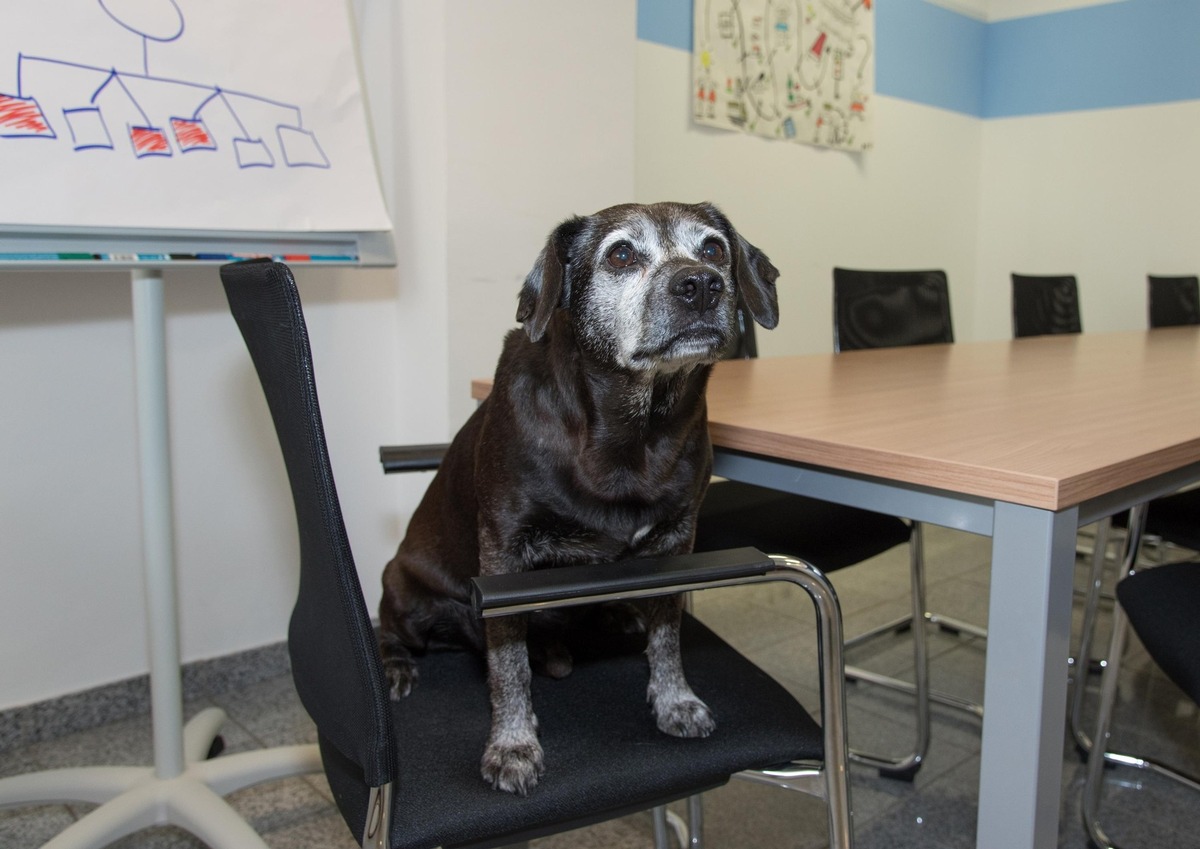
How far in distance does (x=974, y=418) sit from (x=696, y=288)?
506mm

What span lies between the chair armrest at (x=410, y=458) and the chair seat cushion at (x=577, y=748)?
348 mm

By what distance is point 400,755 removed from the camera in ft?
3.40

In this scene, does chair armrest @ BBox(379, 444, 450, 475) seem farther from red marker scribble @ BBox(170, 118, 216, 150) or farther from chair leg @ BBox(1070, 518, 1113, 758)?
chair leg @ BBox(1070, 518, 1113, 758)

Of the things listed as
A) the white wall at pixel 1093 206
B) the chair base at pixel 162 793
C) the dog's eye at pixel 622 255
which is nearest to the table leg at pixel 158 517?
the chair base at pixel 162 793

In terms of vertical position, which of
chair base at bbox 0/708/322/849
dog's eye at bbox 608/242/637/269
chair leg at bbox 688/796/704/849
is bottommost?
chair base at bbox 0/708/322/849

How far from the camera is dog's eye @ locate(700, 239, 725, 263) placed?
4.15 ft

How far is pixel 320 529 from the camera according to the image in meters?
0.86

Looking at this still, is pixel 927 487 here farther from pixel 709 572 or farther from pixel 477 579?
pixel 477 579

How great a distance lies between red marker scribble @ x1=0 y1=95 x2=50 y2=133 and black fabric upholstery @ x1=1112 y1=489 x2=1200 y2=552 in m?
2.08

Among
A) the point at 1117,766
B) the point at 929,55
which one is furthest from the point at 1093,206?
the point at 1117,766

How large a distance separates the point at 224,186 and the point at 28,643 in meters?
1.02

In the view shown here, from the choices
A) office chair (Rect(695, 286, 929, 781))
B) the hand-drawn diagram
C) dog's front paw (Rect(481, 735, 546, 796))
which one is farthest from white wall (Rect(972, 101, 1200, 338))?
dog's front paw (Rect(481, 735, 546, 796))

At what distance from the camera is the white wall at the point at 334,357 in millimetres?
2023

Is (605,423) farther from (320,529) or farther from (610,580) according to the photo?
(320,529)
